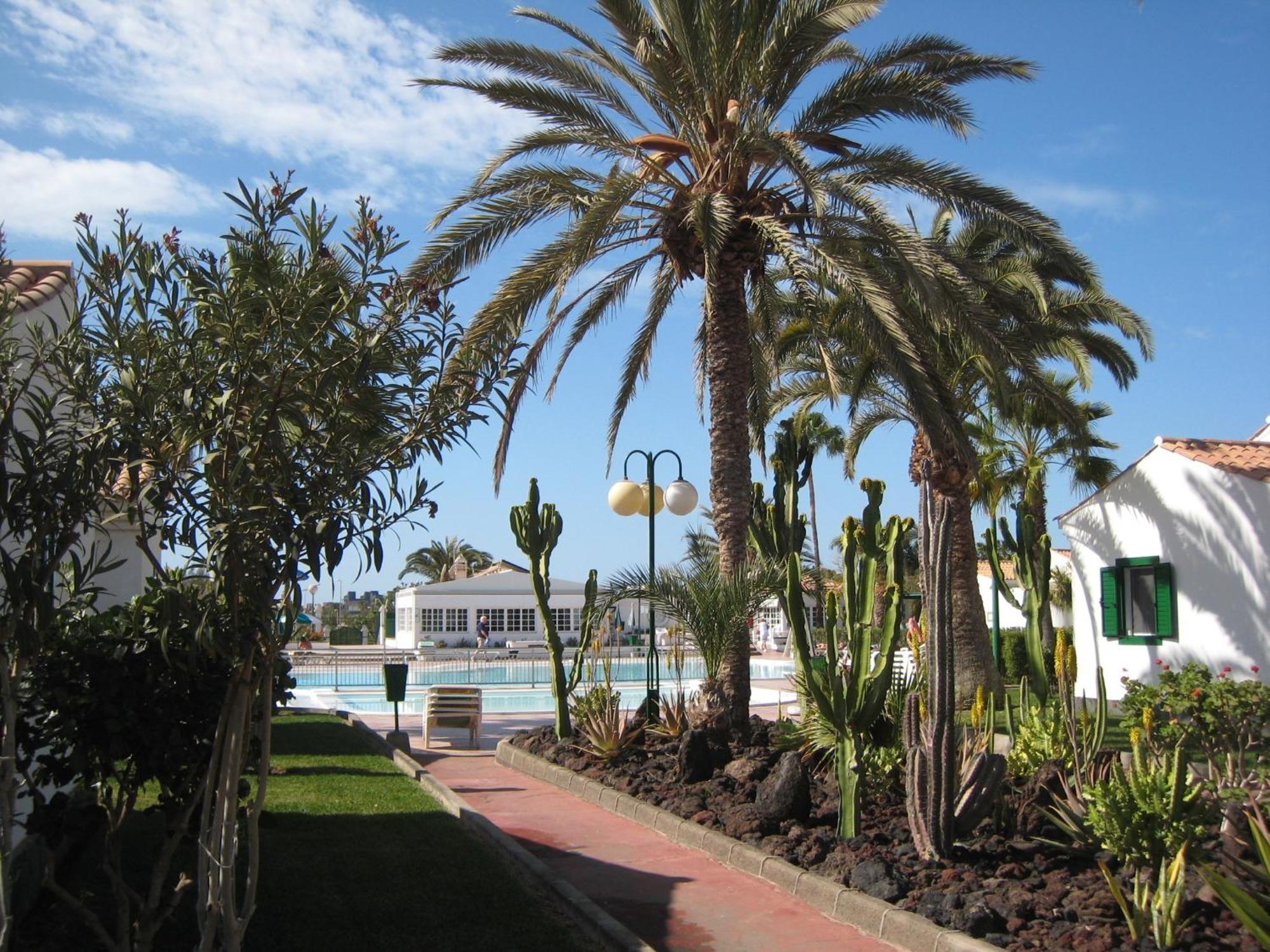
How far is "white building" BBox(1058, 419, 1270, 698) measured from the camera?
51.8ft

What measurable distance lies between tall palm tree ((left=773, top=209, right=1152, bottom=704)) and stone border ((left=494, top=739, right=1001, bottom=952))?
5300 mm

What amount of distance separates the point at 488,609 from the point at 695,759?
43.6 metres

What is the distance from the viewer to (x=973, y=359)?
1806 cm

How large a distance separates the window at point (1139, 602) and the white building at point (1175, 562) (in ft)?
0.05

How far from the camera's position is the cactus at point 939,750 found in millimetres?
7766

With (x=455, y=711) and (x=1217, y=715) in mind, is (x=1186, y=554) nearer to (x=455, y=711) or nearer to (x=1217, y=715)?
(x=1217, y=715)

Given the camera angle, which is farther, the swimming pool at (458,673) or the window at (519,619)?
the window at (519,619)

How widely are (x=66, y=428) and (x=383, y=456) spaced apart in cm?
129

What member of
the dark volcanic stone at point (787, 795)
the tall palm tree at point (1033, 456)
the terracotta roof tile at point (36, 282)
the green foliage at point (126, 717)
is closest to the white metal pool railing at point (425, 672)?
the tall palm tree at point (1033, 456)

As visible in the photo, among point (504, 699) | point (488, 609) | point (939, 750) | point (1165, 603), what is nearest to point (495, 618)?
point (488, 609)

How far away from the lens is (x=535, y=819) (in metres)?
10.9

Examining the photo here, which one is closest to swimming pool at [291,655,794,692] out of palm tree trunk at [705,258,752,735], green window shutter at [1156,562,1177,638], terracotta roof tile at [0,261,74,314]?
green window shutter at [1156,562,1177,638]

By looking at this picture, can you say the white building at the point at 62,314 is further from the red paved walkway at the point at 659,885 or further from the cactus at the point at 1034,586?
the cactus at the point at 1034,586

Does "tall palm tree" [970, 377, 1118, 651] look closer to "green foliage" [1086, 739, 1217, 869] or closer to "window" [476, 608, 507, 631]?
"green foliage" [1086, 739, 1217, 869]
